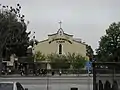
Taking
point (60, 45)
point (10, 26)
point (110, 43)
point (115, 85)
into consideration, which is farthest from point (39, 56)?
point (115, 85)

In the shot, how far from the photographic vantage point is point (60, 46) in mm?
96062

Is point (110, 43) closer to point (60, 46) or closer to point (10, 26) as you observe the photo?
point (60, 46)

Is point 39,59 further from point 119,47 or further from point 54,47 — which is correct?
point 119,47

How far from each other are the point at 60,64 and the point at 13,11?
129 feet

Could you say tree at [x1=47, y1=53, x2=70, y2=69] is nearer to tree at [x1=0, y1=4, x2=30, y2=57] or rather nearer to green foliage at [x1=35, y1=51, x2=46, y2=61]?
green foliage at [x1=35, y1=51, x2=46, y2=61]

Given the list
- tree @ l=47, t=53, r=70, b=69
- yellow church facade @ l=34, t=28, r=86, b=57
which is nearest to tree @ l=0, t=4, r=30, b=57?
tree @ l=47, t=53, r=70, b=69

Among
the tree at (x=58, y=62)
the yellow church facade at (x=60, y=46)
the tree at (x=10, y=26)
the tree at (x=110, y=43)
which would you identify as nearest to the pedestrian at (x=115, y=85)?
the tree at (x=10, y=26)

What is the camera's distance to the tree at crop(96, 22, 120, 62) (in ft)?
249

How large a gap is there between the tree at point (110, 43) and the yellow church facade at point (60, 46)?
16.8m

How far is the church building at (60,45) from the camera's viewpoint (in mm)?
95188

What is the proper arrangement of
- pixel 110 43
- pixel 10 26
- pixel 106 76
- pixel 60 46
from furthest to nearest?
pixel 60 46, pixel 110 43, pixel 10 26, pixel 106 76

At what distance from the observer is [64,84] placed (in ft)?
78.8

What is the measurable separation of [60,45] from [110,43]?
21981 millimetres

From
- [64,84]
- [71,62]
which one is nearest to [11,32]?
[64,84]
